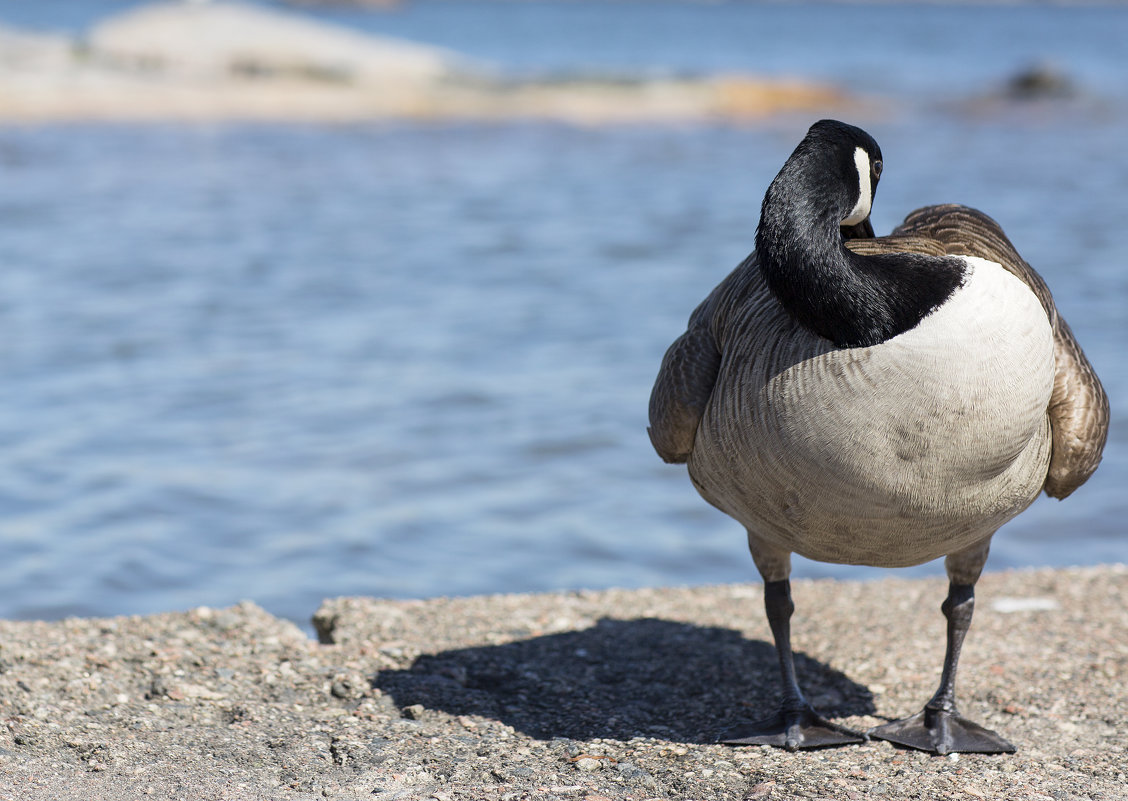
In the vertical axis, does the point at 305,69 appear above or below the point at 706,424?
above

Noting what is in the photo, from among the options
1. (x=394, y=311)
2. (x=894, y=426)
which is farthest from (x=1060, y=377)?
(x=394, y=311)

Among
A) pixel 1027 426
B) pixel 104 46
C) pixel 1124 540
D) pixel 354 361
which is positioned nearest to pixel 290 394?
pixel 354 361

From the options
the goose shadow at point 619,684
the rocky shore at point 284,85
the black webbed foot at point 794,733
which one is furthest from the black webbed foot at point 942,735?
the rocky shore at point 284,85

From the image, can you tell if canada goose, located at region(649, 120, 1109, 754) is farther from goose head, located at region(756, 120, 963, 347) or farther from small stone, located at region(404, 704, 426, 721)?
small stone, located at region(404, 704, 426, 721)

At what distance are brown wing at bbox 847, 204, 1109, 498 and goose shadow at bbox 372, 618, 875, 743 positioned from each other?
4.20 feet

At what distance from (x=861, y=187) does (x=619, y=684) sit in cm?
218

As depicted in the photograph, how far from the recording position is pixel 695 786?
3701 millimetres

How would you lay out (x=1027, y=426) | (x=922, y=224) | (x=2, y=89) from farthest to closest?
1. (x=2, y=89)
2. (x=922, y=224)
3. (x=1027, y=426)

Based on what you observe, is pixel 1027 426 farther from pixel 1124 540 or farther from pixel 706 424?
pixel 1124 540

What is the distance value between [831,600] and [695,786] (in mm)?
2334

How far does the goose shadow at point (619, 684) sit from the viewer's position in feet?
14.2

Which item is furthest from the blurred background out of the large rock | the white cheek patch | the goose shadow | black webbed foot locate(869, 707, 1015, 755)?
the white cheek patch

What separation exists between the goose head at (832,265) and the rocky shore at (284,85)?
26.0 meters

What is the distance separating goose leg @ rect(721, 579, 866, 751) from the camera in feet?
13.5
